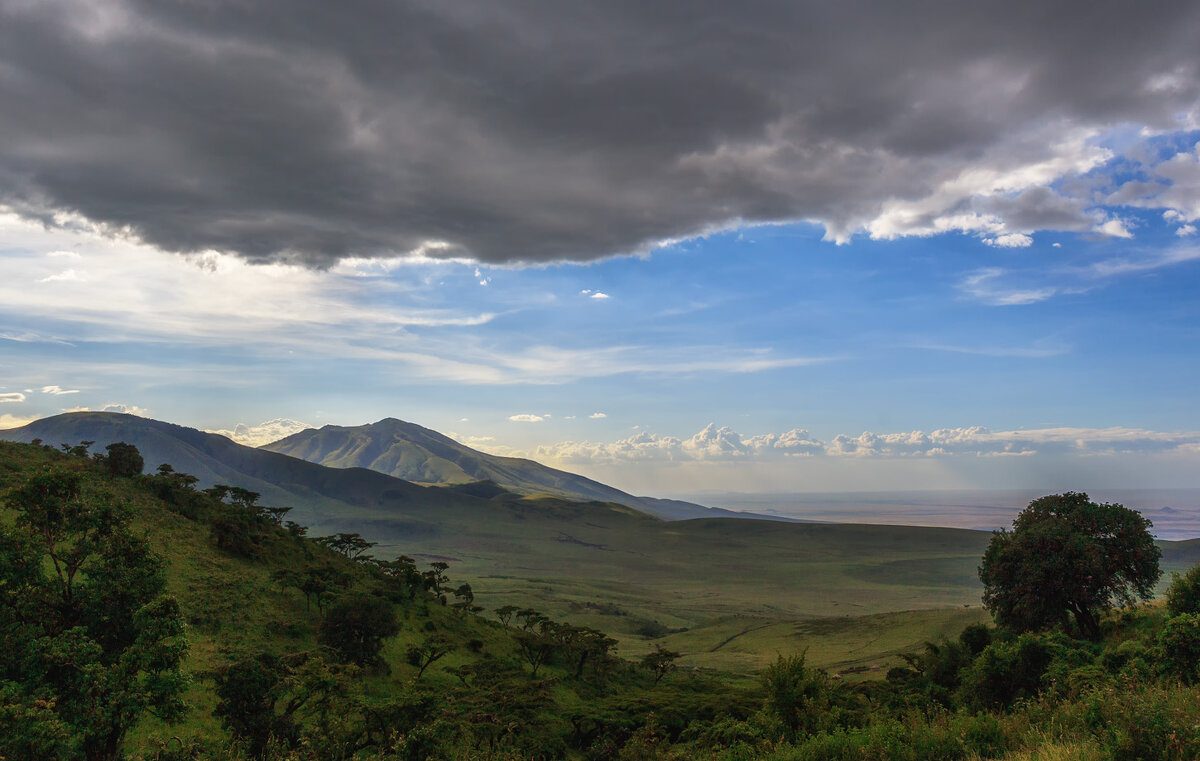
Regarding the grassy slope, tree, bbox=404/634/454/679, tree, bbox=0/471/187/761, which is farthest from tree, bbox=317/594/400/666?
tree, bbox=0/471/187/761

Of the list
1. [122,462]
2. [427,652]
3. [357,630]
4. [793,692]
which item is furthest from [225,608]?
[793,692]

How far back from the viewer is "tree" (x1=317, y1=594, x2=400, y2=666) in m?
43.7

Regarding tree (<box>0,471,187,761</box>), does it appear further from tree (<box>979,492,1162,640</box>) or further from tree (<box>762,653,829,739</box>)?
tree (<box>979,492,1162,640</box>)

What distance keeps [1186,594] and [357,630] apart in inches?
1906

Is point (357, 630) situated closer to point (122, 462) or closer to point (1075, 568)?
point (122, 462)

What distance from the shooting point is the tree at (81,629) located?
16203 mm

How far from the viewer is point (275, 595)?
50.5 meters

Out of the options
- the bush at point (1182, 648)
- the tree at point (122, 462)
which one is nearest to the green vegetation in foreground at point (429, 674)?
the bush at point (1182, 648)

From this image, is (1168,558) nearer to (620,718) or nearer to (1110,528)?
(1110,528)

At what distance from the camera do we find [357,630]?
146 feet

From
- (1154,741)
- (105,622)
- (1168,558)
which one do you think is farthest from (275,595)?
(1168,558)

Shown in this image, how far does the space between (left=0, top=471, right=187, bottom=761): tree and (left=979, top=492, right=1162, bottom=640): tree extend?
4710 cm

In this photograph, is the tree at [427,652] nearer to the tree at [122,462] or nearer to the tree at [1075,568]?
the tree at [122,462]

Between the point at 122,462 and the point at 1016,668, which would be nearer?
the point at 1016,668
